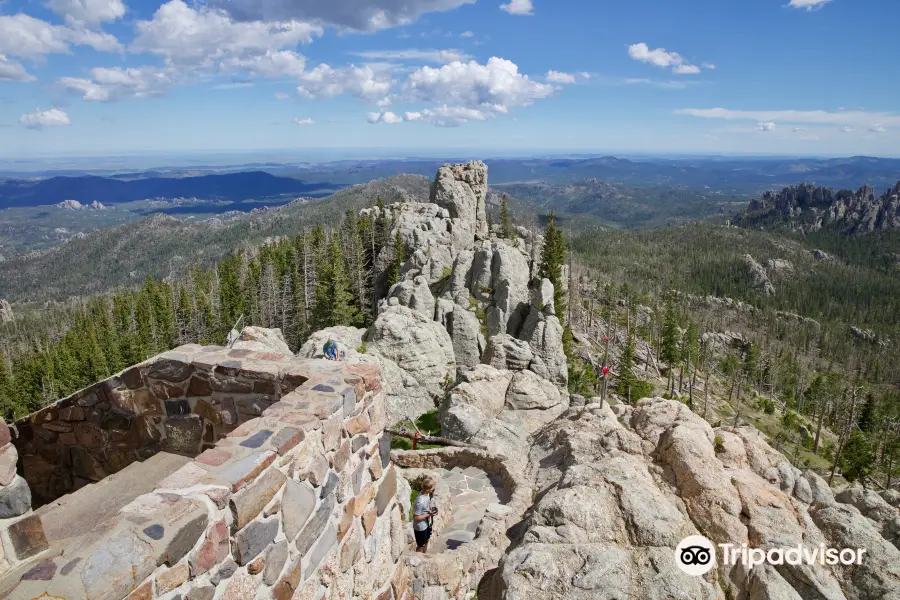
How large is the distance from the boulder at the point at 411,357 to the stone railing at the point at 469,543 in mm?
9554

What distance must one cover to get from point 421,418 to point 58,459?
21788mm

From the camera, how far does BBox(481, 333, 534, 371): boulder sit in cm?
4044

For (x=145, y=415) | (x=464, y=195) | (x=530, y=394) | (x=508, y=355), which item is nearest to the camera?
(x=145, y=415)

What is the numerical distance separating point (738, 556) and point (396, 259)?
5566 centimetres

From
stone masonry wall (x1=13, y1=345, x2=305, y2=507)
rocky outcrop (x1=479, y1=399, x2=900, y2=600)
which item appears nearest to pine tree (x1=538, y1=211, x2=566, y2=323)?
rocky outcrop (x1=479, y1=399, x2=900, y2=600)

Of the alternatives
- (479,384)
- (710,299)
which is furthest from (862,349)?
(479,384)

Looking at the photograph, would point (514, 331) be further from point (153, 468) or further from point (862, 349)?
point (862, 349)

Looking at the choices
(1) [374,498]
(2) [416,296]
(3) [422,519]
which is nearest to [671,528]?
(3) [422,519]

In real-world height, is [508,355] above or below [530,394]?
below

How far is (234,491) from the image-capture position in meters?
4.12

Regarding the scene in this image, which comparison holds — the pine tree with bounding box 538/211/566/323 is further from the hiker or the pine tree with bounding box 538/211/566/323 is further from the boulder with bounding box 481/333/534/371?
the hiker

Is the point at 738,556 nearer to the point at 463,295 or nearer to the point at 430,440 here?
the point at 430,440

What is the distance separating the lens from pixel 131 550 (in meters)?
3.41

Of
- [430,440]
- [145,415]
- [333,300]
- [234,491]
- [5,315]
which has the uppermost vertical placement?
[234,491]
